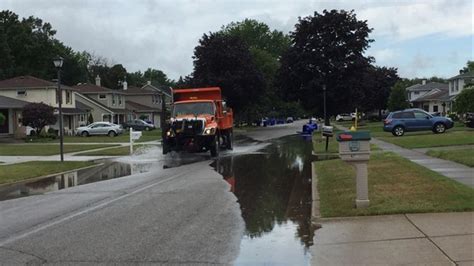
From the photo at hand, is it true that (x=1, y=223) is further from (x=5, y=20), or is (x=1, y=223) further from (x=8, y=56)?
(x=5, y=20)

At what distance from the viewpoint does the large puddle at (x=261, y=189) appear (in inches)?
310

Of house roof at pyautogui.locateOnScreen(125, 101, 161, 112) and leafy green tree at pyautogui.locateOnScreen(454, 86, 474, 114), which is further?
house roof at pyautogui.locateOnScreen(125, 101, 161, 112)

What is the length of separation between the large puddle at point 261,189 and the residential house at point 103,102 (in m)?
46.7

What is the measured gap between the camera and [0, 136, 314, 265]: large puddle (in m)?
7.88

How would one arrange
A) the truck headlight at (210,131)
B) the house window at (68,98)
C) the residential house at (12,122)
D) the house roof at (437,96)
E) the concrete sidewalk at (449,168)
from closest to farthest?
1. the concrete sidewalk at (449,168)
2. the truck headlight at (210,131)
3. the residential house at (12,122)
4. the house window at (68,98)
5. the house roof at (437,96)

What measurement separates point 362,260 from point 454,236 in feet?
5.37

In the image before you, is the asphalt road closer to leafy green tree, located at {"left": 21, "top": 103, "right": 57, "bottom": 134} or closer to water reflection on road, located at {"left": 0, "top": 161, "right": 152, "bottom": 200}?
water reflection on road, located at {"left": 0, "top": 161, "right": 152, "bottom": 200}

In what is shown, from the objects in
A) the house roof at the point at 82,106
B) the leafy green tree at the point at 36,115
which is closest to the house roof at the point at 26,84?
the house roof at the point at 82,106

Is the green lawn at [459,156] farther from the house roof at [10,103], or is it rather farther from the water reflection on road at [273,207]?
the house roof at [10,103]

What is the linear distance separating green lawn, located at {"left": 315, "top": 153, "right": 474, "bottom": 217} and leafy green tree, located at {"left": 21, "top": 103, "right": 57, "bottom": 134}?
124ft

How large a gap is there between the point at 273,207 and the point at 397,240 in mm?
3859

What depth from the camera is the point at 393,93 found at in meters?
77.7

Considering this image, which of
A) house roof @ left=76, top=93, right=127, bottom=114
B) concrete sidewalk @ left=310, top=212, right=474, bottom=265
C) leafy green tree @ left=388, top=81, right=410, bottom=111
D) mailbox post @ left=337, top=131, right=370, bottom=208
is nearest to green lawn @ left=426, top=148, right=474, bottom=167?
mailbox post @ left=337, top=131, right=370, bottom=208

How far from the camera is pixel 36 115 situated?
48.2 meters
